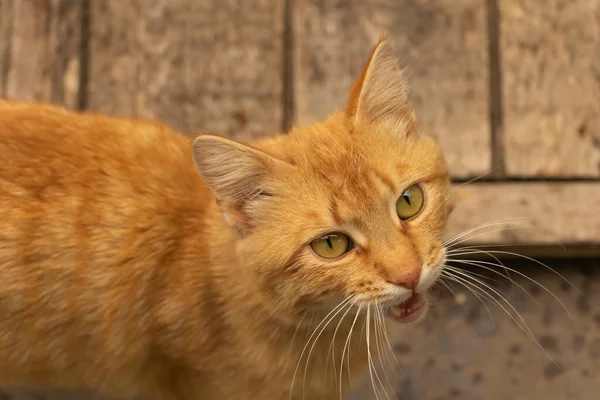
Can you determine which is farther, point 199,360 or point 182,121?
point 182,121

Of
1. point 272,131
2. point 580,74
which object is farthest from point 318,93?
point 580,74

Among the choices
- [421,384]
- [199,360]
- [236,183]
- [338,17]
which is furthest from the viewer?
[338,17]

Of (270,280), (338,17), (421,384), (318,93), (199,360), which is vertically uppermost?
(338,17)

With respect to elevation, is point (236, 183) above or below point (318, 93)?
below

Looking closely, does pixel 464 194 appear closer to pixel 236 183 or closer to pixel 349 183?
pixel 349 183

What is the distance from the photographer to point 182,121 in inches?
64.0

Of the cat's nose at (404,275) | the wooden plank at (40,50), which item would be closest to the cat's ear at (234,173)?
the cat's nose at (404,275)

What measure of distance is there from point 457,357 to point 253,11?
3.56ft

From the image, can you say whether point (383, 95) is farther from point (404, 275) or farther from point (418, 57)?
point (418, 57)

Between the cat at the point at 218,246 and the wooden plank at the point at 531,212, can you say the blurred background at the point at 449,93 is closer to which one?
the wooden plank at the point at 531,212

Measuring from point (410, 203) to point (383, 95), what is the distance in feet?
0.67

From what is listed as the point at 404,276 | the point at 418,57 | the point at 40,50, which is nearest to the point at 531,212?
the point at 418,57

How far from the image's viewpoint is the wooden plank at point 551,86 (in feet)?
5.21

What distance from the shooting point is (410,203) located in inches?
40.2
